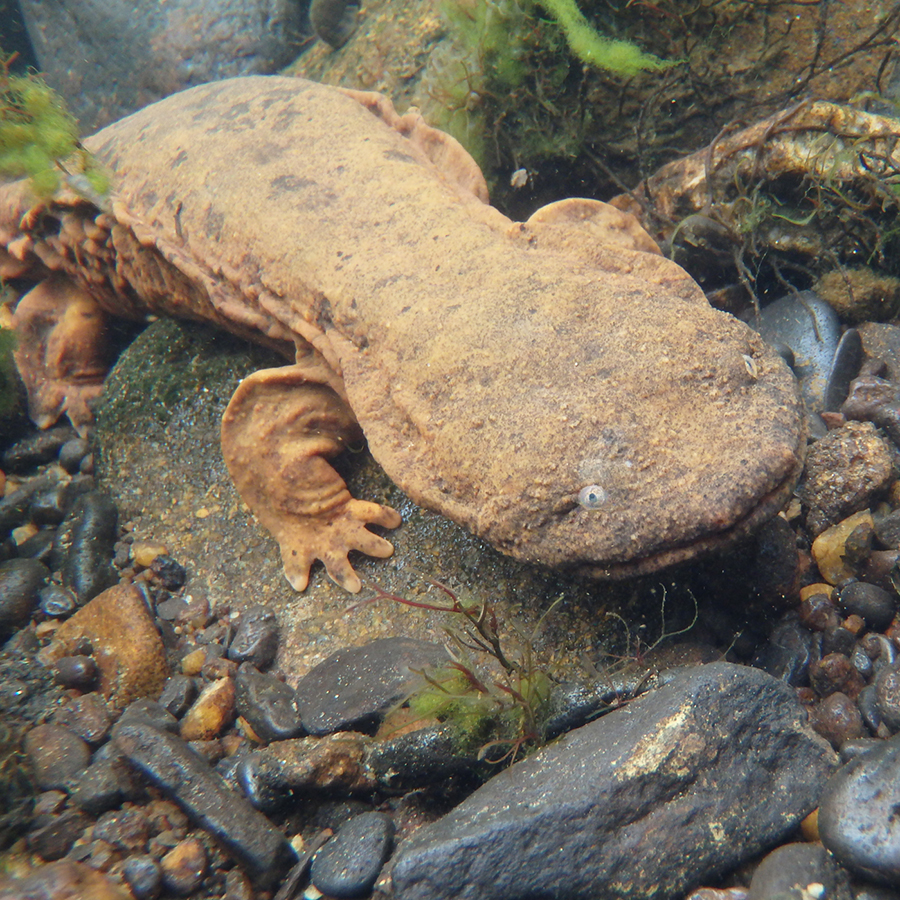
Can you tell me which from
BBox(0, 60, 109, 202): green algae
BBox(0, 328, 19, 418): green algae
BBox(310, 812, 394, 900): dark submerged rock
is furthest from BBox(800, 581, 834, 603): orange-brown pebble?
BBox(0, 328, 19, 418): green algae

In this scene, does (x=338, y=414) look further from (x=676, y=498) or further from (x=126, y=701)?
(x=676, y=498)

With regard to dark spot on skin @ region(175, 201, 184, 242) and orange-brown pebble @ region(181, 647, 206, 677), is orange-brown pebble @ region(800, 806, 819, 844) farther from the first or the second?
dark spot on skin @ region(175, 201, 184, 242)

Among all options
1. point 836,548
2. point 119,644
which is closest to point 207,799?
point 119,644

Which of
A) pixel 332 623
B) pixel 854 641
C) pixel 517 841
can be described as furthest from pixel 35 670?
pixel 854 641

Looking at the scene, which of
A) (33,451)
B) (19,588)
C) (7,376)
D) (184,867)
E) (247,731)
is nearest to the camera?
(184,867)

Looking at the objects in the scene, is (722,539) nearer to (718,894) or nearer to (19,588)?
(718,894)

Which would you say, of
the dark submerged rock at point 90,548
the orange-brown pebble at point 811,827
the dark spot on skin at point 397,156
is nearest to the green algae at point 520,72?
the dark spot on skin at point 397,156

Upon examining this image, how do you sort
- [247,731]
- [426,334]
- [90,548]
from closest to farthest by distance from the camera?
[426,334] → [247,731] → [90,548]

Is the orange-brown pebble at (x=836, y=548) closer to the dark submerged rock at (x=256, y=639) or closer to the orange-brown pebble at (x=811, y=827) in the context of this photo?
the orange-brown pebble at (x=811, y=827)

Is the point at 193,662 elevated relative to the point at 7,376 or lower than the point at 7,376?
lower
